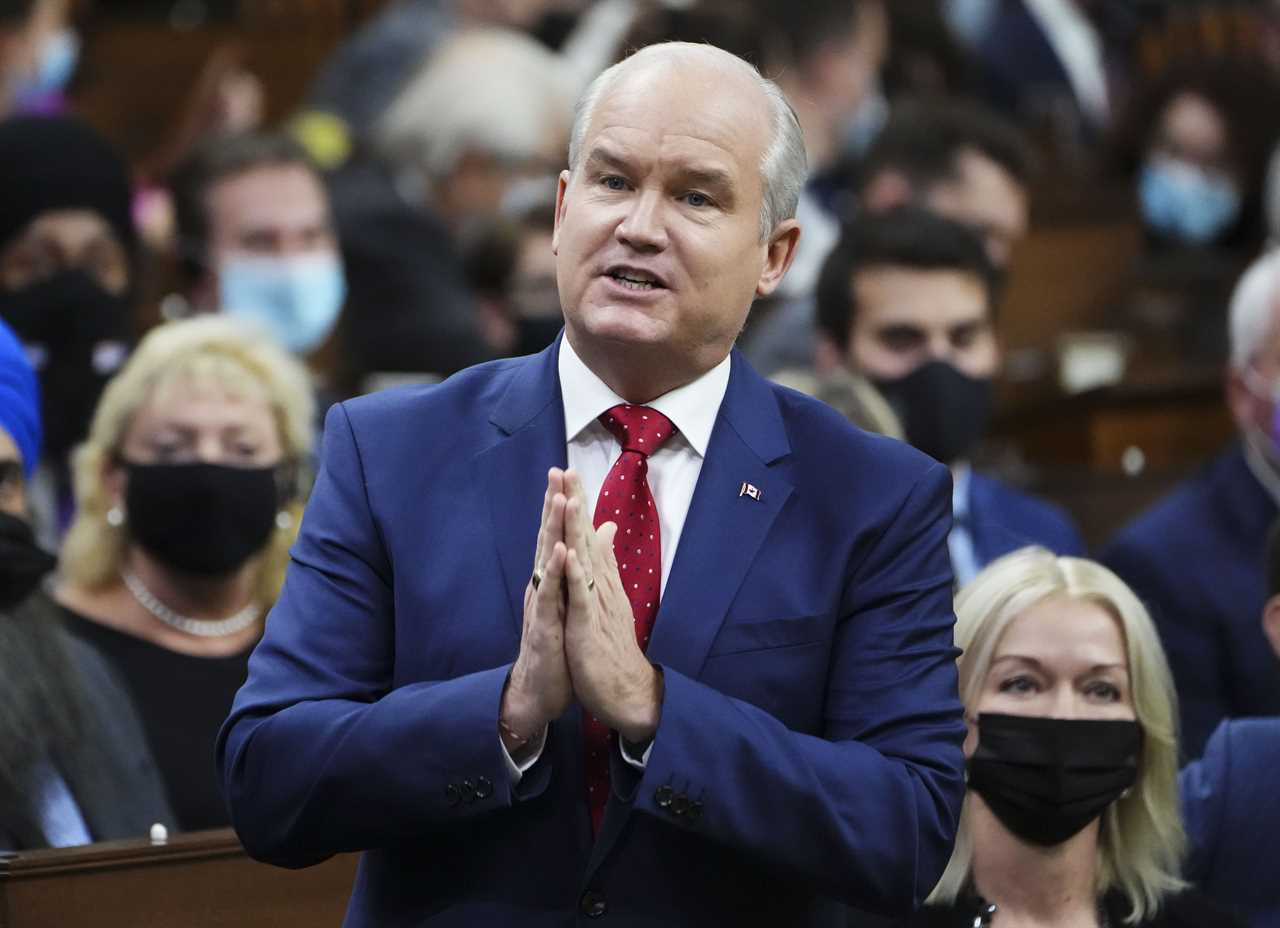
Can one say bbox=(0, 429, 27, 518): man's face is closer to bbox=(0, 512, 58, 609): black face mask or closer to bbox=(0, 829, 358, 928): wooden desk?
bbox=(0, 512, 58, 609): black face mask

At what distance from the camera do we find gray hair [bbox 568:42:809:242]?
2707 millimetres

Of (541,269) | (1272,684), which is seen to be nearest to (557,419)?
(1272,684)

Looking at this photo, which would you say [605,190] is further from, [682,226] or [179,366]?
[179,366]

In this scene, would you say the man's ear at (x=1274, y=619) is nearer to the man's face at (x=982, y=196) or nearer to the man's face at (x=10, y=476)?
the man's face at (x=10, y=476)

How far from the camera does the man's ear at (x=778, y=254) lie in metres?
2.83

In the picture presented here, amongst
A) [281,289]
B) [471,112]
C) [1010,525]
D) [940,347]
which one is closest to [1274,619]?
[1010,525]

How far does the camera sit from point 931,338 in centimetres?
525

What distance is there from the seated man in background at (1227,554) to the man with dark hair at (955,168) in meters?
1.20

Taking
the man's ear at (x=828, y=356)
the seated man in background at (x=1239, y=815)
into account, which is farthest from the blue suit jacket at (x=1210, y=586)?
the man's ear at (x=828, y=356)

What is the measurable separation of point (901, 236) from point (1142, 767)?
2011 mm

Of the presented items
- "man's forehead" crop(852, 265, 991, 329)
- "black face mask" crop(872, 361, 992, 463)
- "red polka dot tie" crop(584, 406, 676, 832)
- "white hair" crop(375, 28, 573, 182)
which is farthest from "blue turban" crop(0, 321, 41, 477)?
"white hair" crop(375, 28, 573, 182)

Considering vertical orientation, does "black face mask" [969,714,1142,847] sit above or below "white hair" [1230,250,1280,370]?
below

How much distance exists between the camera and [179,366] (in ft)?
15.0

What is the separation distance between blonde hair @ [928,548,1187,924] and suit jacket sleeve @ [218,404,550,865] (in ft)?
3.79
